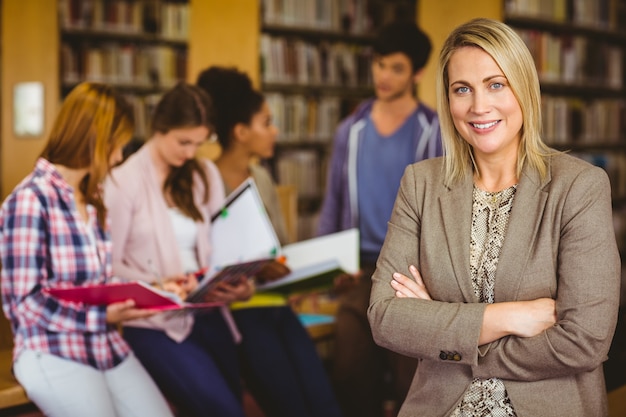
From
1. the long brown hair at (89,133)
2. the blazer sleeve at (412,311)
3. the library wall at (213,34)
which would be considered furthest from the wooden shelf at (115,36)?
the blazer sleeve at (412,311)

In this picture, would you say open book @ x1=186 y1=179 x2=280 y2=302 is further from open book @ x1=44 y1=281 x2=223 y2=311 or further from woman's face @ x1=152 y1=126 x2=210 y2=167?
open book @ x1=44 y1=281 x2=223 y2=311

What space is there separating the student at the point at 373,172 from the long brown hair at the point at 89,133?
1.03 m

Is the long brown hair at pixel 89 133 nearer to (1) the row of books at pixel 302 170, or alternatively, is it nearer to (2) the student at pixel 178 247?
(2) the student at pixel 178 247

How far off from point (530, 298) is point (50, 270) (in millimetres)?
1306

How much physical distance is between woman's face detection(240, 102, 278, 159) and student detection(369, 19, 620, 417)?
1.48 meters

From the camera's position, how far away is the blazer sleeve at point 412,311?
4.96 feet

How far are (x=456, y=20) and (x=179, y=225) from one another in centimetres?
252

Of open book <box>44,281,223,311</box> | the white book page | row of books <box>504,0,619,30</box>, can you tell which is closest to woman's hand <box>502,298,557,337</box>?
open book <box>44,281,223,311</box>

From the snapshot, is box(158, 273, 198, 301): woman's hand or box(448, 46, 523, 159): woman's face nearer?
box(448, 46, 523, 159): woman's face

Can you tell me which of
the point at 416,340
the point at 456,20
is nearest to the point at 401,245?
Result: the point at 416,340

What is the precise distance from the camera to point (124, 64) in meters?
5.71

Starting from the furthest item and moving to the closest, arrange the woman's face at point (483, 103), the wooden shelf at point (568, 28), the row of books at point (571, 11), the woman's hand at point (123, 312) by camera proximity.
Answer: the wooden shelf at point (568, 28) → the row of books at point (571, 11) → the woman's hand at point (123, 312) → the woman's face at point (483, 103)

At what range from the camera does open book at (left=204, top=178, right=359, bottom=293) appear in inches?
105

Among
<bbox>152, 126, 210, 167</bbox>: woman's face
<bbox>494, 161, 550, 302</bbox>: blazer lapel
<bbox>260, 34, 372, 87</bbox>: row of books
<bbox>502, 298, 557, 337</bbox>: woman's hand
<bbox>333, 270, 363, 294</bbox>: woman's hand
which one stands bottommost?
<bbox>333, 270, 363, 294</bbox>: woman's hand
